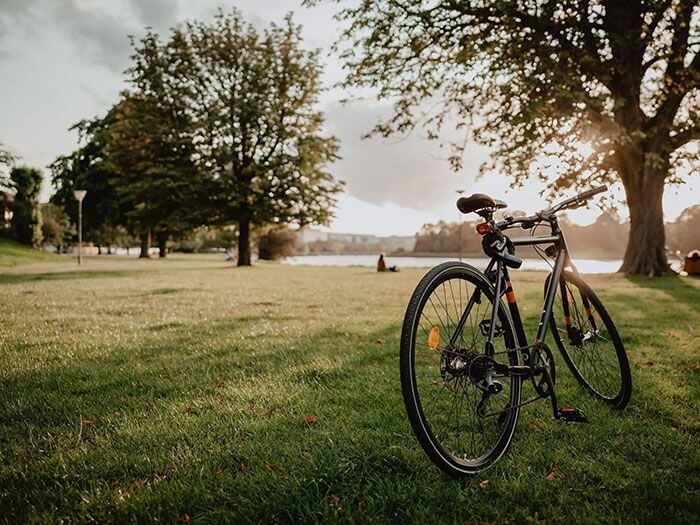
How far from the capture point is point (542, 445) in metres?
2.59

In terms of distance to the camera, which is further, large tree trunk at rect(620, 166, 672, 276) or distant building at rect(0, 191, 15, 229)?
distant building at rect(0, 191, 15, 229)

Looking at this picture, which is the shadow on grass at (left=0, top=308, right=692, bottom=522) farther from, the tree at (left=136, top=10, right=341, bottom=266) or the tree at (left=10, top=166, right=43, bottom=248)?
the tree at (left=10, top=166, right=43, bottom=248)

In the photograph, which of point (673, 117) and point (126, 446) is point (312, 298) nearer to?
point (126, 446)

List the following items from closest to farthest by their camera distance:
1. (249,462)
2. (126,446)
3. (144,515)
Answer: (144,515)
(249,462)
(126,446)

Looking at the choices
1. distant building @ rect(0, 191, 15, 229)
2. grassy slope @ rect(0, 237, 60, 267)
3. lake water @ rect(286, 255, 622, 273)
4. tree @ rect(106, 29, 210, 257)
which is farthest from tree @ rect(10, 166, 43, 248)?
lake water @ rect(286, 255, 622, 273)

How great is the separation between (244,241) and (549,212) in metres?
26.7

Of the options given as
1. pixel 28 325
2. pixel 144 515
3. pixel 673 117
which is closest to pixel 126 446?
pixel 144 515

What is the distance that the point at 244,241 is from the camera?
2820cm

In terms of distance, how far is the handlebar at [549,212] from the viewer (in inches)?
106

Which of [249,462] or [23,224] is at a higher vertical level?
[23,224]

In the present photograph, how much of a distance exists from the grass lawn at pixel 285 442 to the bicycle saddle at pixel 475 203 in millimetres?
1495

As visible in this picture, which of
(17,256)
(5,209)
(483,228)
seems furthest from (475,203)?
(5,209)

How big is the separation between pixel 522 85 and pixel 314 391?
35.2 ft

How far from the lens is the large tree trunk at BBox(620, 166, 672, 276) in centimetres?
1684
